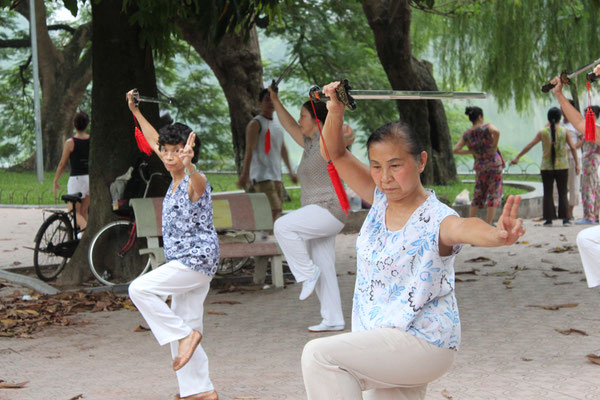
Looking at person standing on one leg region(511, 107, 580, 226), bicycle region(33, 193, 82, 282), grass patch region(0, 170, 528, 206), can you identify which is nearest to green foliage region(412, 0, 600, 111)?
grass patch region(0, 170, 528, 206)

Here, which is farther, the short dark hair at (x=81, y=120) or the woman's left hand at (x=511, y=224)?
the short dark hair at (x=81, y=120)

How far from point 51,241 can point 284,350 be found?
194 inches

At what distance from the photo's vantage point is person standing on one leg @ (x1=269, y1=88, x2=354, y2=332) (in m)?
7.54

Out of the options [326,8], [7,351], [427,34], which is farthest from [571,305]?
[427,34]

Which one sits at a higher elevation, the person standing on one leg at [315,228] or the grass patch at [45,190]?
the person standing on one leg at [315,228]

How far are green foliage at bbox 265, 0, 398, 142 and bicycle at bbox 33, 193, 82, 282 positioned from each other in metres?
11.0

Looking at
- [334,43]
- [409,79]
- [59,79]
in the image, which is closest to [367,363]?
[409,79]

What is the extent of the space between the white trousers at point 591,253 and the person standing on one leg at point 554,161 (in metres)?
8.78

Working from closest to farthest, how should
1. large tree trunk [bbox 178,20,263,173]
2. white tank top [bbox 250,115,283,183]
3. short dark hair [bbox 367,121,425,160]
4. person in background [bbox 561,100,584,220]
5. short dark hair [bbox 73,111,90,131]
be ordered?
short dark hair [bbox 367,121,425,160] → white tank top [bbox 250,115,283,183] → short dark hair [bbox 73,111,90,131] → person in background [bbox 561,100,584,220] → large tree trunk [bbox 178,20,263,173]

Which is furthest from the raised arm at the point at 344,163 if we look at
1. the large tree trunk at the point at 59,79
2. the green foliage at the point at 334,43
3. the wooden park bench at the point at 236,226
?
the large tree trunk at the point at 59,79

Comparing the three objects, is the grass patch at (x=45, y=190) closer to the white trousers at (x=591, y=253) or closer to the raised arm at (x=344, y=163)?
the white trousers at (x=591, y=253)

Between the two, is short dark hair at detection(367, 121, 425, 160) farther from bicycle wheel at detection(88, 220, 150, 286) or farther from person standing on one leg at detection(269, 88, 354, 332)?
bicycle wheel at detection(88, 220, 150, 286)

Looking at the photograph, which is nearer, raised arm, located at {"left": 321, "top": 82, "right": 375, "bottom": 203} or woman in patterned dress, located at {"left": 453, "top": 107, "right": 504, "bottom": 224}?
raised arm, located at {"left": 321, "top": 82, "right": 375, "bottom": 203}

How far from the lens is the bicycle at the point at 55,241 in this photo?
10.7 metres
